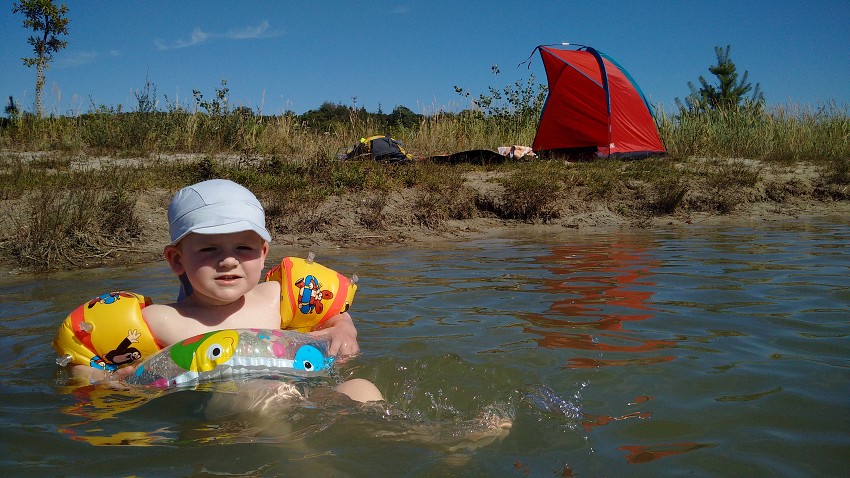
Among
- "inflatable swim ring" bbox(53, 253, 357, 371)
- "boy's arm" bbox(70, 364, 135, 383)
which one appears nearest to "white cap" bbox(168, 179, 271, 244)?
"inflatable swim ring" bbox(53, 253, 357, 371)

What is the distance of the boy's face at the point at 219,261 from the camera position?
3.14 meters

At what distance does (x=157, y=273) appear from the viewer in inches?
242

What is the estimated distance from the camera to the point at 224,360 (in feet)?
9.98

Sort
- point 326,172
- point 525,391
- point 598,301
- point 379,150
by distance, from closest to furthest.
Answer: point 525,391 < point 598,301 < point 326,172 < point 379,150

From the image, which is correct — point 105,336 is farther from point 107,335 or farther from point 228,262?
point 228,262

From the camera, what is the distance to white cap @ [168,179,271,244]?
10.0ft

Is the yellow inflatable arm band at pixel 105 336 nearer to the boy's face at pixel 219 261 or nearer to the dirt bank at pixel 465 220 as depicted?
the boy's face at pixel 219 261

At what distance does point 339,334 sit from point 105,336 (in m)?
1.13

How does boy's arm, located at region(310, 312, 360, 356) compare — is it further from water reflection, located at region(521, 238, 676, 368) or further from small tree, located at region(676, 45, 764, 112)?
small tree, located at region(676, 45, 764, 112)

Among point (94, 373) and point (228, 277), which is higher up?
point (228, 277)

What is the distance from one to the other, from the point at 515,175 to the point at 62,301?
20.1 ft

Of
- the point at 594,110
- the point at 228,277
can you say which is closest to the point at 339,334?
the point at 228,277

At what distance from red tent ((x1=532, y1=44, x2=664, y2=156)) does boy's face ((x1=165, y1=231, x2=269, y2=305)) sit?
410 inches

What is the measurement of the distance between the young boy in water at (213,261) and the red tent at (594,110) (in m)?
10.3
